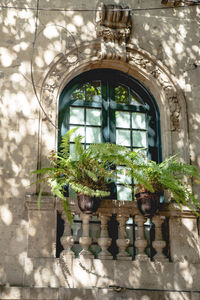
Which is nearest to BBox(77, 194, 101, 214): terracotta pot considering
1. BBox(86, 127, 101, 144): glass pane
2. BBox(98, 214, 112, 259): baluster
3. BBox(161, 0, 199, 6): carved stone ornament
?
BBox(98, 214, 112, 259): baluster

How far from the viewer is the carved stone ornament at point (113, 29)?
9.62 metres

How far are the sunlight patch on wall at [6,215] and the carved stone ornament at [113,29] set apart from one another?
3.27 metres

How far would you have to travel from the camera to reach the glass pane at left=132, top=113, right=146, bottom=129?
9688 mm

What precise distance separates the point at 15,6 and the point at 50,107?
6.89 feet

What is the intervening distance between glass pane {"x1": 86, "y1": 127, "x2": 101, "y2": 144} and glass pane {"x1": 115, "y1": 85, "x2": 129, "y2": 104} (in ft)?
2.41

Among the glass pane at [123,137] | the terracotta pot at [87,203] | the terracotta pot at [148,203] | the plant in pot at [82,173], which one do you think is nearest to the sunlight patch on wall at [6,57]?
the plant in pot at [82,173]

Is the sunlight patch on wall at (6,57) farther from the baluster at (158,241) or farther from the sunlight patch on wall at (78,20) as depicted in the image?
the baluster at (158,241)

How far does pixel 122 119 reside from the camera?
379 inches

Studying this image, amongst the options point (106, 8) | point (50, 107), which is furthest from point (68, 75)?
point (106, 8)

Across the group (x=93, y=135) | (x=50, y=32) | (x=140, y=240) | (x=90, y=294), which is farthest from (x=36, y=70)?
(x=90, y=294)

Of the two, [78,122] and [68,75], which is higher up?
[68,75]

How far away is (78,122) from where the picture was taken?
31.1 feet

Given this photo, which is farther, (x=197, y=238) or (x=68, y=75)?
(x=68, y=75)

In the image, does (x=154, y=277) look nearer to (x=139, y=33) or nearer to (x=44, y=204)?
(x=44, y=204)
